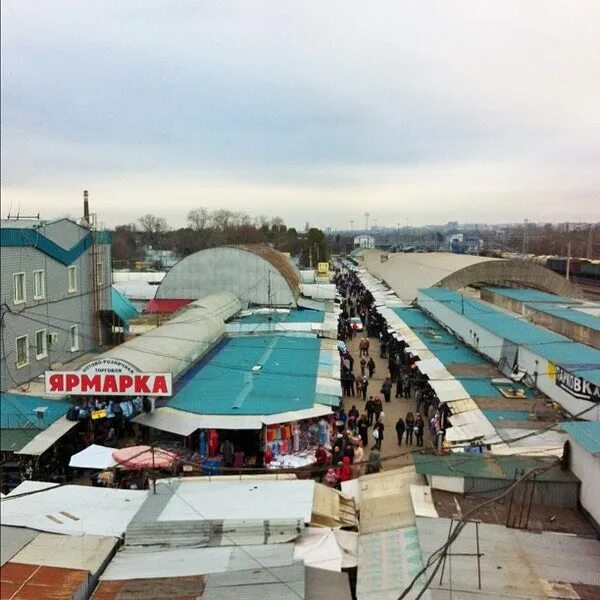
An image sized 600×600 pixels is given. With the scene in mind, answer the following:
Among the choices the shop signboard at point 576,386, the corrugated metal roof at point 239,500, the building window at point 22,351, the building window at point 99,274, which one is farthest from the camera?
the building window at point 99,274

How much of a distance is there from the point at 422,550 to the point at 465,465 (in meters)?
1.82

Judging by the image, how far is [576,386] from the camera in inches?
369

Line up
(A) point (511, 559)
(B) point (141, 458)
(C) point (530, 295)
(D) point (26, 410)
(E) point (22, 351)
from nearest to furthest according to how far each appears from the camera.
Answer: (A) point (511, 559) → (B) point (141, 458) → (D) point (26, 410) → (E) point (22, 351) → (C) point (530, 295)

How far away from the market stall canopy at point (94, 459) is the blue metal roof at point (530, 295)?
13742mm

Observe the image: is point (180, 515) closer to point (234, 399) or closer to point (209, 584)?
point (209, 584)

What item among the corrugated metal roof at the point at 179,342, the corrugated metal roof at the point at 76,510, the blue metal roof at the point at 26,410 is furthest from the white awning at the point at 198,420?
the corrugated metal roof at the point at 76,510

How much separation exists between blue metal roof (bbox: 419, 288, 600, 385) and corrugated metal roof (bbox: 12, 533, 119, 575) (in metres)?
6.73

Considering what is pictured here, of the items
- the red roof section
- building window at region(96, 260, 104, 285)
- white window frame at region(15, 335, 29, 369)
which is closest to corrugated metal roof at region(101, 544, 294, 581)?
white window frame at region(15, 335, 29, 369)

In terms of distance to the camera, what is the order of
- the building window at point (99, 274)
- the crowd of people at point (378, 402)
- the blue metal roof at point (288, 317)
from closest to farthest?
the crowd of people at point (378, 402) → the building window at point (99, 274) → the blue metal roof at point (288, 317)

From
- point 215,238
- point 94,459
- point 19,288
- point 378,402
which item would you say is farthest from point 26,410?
point 215,238

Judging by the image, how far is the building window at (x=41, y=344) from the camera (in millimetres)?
13455

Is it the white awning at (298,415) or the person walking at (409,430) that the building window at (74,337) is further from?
the person walking at (409,430)

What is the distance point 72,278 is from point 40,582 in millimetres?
11116

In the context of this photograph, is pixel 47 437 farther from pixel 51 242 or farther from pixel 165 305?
pixel 165 305
